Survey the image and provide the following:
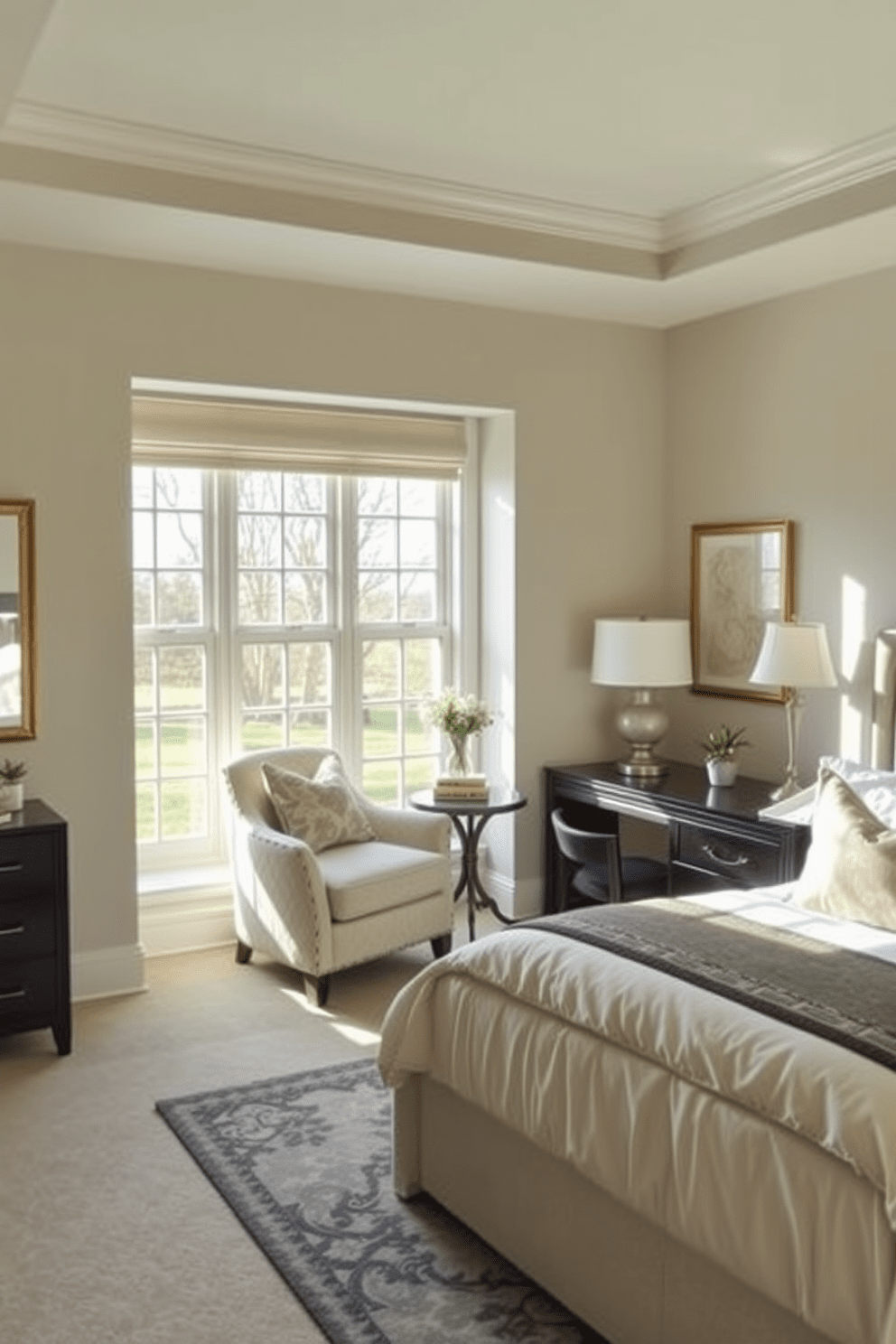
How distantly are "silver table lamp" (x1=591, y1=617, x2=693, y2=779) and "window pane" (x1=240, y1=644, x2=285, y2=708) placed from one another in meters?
1.42

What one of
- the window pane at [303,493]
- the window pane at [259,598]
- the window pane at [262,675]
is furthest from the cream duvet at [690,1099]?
the window pane at [303,493]

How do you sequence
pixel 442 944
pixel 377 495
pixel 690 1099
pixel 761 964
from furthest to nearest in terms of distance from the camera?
pixel 377 495 < pixel 442 944 < pixel 761 964 < pixel 690 1099

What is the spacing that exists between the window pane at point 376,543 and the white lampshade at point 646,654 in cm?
109

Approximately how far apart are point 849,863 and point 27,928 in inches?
102

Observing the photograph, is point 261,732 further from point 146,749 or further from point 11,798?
point 11,798

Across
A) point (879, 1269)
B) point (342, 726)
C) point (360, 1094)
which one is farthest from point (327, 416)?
point (879, 1269)

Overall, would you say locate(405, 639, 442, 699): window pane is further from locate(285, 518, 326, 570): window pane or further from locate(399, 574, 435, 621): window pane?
locate(285, 518, 326, 570): window pane

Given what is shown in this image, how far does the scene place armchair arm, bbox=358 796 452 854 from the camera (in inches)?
204

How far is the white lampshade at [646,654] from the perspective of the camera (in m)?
5.49

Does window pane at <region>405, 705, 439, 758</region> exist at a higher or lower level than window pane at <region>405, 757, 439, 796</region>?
higher

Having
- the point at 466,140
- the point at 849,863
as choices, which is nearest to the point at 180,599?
the point at 466,140

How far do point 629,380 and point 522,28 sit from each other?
2719 millimetres

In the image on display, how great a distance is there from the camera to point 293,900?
4.66m

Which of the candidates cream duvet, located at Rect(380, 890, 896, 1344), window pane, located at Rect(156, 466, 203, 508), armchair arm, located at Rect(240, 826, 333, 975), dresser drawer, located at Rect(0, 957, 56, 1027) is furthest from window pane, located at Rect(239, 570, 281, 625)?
cream duvet, located at Rect(380, 890, 896, 1344)
